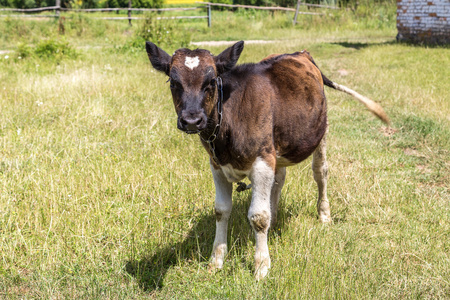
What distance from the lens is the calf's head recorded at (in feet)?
10.3

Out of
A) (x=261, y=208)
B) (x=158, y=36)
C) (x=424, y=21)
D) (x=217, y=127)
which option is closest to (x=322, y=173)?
(x=261, y=208)

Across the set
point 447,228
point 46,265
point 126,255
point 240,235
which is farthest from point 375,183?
point 46,265

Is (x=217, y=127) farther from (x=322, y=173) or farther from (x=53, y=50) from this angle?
(x=53, y=50)

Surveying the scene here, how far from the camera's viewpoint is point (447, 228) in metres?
4.35

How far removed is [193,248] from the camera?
166 inches

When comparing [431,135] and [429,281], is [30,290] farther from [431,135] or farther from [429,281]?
[431,135]

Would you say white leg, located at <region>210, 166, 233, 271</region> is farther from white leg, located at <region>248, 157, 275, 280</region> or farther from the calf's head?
the calf's head

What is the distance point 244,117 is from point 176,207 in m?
1.48

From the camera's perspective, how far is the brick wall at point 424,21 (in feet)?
53.7

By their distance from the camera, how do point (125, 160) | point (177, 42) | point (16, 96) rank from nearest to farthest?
point (125, 160)
point (16, 96)
point (177, 42)

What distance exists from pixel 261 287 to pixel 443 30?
16.3 m

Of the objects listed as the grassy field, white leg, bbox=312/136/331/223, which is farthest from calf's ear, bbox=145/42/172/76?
white leg, bbox=312/136/331/223

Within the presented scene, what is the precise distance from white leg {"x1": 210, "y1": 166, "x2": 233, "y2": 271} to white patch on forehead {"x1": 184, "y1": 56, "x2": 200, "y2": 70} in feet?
3.35

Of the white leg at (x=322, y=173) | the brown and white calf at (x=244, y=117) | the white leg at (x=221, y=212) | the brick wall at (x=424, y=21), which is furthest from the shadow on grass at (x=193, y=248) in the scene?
the brick wall at (x=424, y=21)
